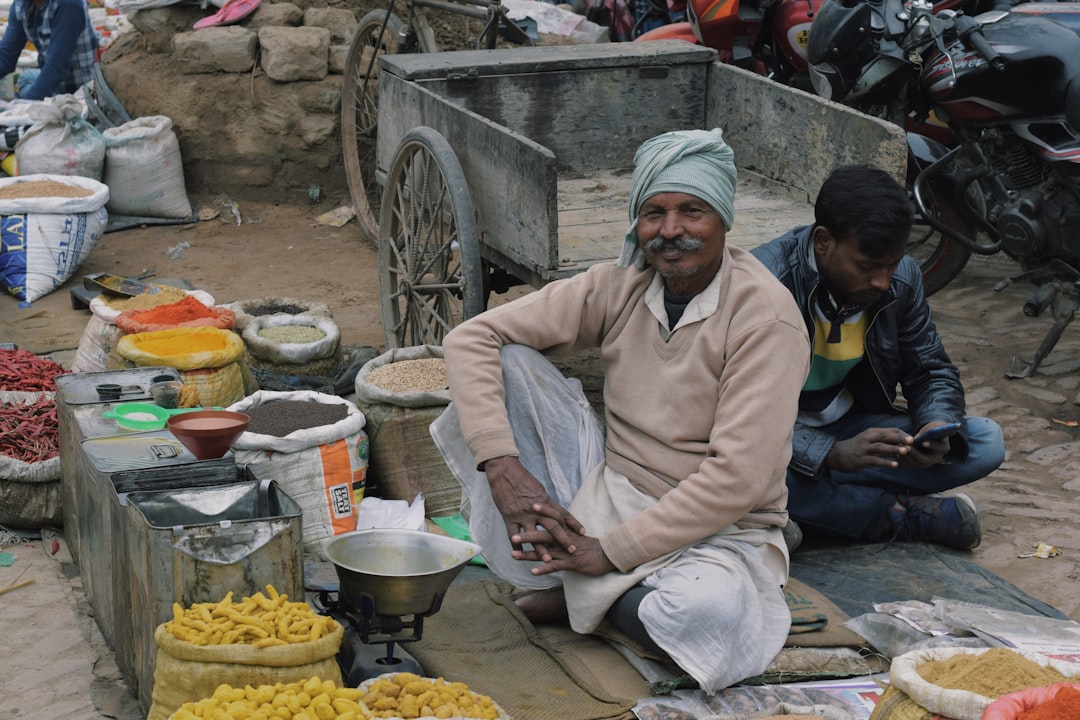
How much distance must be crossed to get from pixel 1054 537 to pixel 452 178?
7.36 feet

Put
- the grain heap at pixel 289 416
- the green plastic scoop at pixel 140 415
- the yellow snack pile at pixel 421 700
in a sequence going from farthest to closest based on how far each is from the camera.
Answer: the grain heap at pixel 289 416
the green plastic scoop at pixel 140 415
the yellow snack pile at pixel 421 700

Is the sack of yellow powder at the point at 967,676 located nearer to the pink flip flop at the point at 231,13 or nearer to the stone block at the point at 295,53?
the stone block at the point at 295,53

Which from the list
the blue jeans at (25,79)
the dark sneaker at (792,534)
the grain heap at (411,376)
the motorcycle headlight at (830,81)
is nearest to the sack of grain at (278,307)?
the grain heap at (411,376)

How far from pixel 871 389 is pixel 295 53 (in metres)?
4.70

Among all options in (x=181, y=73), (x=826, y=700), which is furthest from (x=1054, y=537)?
(x=181, y=73)

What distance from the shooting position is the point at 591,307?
10.7 ft

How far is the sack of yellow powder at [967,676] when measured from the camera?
8.09 ft

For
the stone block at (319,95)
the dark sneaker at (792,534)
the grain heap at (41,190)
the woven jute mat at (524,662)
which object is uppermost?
the stone block at (319,95)

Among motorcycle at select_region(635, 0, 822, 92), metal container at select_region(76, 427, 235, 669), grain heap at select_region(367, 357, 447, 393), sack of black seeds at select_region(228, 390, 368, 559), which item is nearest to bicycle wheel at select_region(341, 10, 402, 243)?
motorcycle at select_region(635, 0, 822, 92)

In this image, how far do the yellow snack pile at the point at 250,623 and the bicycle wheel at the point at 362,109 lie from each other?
4.47 meters

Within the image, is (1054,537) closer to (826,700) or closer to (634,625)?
(826,700)

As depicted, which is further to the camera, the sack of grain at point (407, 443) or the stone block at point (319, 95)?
the stone block at point (319, 95)

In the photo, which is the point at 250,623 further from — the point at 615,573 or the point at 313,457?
the point at 313,457

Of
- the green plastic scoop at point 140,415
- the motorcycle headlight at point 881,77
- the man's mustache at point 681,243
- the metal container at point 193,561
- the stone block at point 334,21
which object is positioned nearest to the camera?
the metal container at point 193,561
